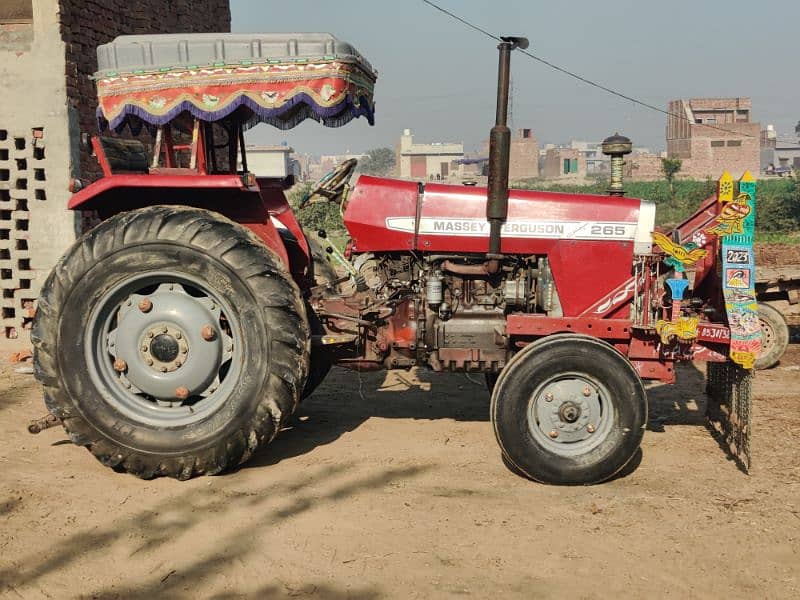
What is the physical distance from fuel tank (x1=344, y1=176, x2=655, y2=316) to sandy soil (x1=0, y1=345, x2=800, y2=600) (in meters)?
1.19

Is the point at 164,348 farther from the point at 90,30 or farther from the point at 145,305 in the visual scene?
the point at 90,30

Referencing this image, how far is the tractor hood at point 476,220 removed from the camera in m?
4.65

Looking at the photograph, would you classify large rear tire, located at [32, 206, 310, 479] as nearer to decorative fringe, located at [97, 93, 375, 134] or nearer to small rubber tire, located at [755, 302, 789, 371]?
decorative fringe, located at [97, 93, 375, 134]

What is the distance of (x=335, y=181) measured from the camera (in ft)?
16.5

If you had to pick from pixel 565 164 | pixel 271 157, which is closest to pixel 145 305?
pixel 271 157

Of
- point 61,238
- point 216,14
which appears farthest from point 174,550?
point 216,14

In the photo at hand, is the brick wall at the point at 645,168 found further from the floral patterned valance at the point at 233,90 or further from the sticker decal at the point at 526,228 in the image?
the floral patterned valance at the point at 233,90

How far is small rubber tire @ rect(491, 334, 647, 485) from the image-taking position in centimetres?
423

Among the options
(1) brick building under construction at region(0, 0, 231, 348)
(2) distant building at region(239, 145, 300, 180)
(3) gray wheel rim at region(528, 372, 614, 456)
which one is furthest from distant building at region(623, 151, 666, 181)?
(3) gray wheel rim at region(528, 372, 614, 456)

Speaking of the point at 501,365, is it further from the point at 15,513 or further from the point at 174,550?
the point at 15,513

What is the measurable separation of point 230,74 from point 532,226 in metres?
1.95

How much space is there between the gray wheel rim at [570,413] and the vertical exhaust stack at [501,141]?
107 cm

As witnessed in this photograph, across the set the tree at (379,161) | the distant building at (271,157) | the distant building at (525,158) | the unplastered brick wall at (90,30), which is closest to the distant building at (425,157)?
the distant building at (525,158)

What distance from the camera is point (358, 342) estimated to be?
15.9 feet
